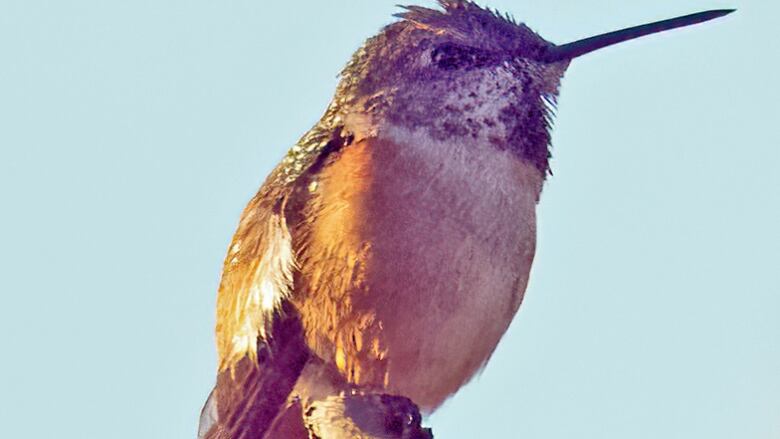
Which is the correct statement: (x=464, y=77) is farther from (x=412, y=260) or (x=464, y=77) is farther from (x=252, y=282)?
(x=252, y=282)

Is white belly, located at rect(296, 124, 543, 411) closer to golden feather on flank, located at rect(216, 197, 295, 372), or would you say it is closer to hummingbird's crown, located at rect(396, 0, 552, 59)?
golden feather on flank, located at rect(216, 197, 295, 372)

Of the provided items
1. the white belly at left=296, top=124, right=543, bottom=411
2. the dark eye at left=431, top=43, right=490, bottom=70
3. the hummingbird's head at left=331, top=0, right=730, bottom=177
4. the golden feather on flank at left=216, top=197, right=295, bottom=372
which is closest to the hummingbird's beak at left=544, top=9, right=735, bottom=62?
the hummingbird's head at left=331, top=0, right=730, bottom=177

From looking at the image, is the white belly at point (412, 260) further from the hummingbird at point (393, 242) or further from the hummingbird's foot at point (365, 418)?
the hummingbird's foot at point (365, 418)

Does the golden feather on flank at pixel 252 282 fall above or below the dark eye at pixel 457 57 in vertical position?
below

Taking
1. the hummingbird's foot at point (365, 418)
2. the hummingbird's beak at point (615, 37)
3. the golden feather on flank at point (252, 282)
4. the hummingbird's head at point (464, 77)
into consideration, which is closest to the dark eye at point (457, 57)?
the hummingbird's head at point (464, 77)

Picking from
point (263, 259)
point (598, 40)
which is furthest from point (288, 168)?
point (598, 40)

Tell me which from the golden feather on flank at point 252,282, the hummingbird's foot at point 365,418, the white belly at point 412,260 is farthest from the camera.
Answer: the golden feather on flank at point 252,282

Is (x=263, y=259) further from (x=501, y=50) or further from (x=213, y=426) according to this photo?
(x=501, y=50)
